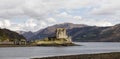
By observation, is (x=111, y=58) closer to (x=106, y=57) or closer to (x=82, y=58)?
(x=106, y=57)

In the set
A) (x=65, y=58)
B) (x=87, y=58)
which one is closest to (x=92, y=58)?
(x=87, y=58)

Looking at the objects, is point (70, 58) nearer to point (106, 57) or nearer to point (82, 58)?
point (82, 58)

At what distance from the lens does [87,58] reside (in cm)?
7131

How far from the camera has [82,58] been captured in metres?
71.3

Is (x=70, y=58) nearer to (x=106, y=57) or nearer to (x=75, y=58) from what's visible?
(x=75, y=58)

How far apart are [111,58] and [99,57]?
3096 mm

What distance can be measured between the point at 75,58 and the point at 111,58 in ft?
26.2

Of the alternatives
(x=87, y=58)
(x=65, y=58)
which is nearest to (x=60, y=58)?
(x=65, y=58)

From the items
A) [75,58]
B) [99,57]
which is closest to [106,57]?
[99,57]

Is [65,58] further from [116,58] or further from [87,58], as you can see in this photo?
[116,58]

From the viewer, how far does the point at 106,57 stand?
72688 millimetres

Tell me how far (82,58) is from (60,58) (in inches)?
196

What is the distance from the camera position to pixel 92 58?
7088cm

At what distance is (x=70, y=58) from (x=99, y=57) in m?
6.64
